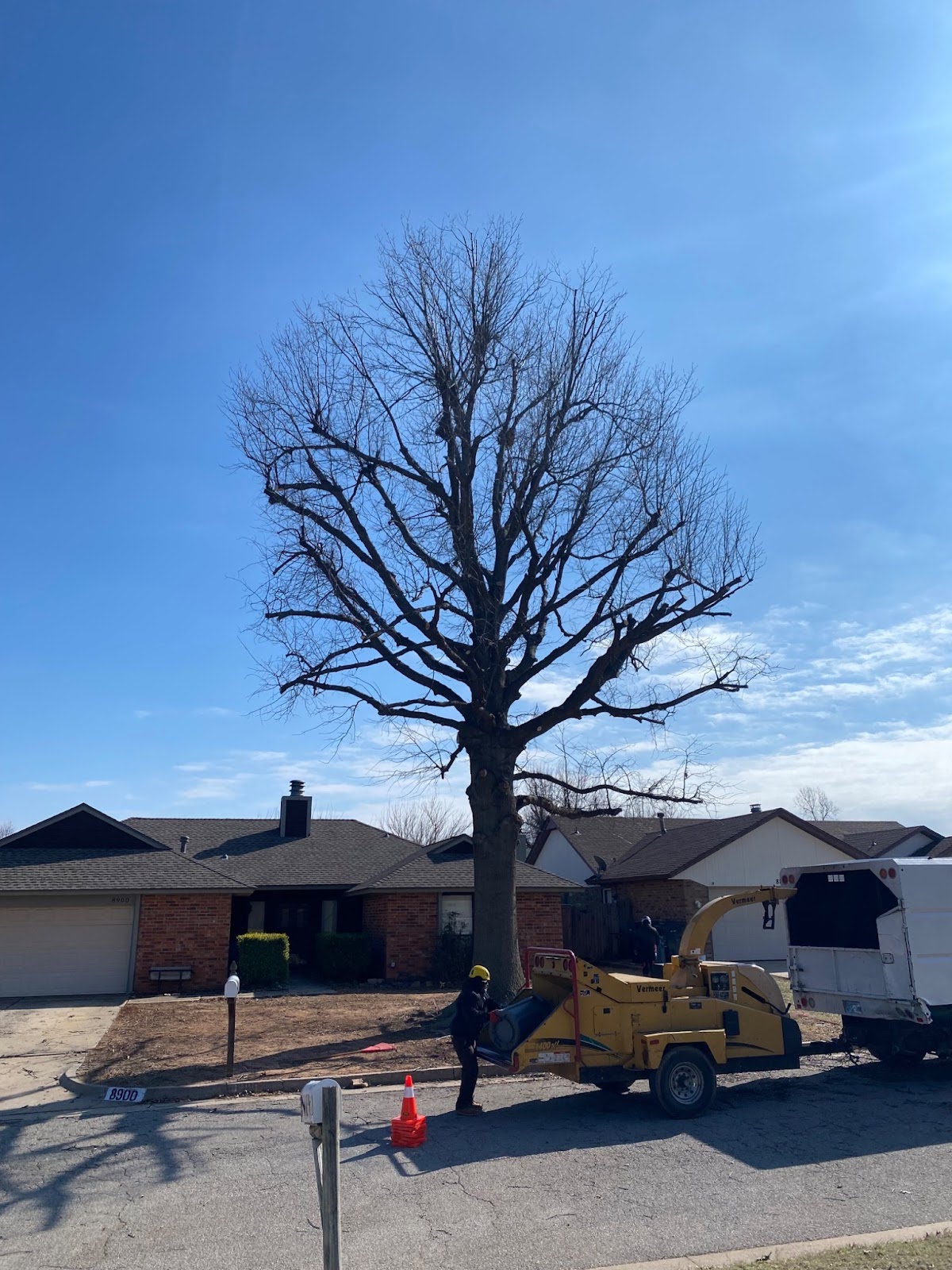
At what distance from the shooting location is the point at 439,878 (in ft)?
79.8

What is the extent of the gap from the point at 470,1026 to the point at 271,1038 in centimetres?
592

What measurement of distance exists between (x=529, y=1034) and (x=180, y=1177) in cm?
342

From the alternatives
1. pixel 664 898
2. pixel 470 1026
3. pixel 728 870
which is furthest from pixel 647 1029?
pixel 664 898

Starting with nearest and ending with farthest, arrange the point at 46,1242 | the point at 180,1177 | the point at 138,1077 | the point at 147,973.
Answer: the point at 46,1242 < the point at 180,1177 < the point at 138,1077 < the point at 147,973

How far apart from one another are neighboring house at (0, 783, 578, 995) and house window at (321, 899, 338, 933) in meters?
0.05

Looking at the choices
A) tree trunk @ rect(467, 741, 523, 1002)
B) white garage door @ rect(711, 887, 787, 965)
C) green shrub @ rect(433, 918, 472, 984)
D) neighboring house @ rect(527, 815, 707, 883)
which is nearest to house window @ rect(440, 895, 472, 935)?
green shrub @ rect(433, 918, 472, 984)

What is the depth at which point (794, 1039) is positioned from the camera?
10.7 m

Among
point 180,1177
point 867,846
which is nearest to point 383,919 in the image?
point 180,1177

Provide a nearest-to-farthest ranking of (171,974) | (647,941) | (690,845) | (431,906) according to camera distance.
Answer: (171,974)
(647,941)
(431,906)
(690,845)

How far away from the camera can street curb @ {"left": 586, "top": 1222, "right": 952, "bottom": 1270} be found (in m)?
5.96

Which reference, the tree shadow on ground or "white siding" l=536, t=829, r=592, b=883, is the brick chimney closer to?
"white siding" l=536, t=829, r=592, b=883

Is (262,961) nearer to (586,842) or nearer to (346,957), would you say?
(346,957)

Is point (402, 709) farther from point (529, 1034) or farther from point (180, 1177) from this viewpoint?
point (180, 1177)

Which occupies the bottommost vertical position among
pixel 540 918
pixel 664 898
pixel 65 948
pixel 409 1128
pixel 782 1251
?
pixel 782 1251
